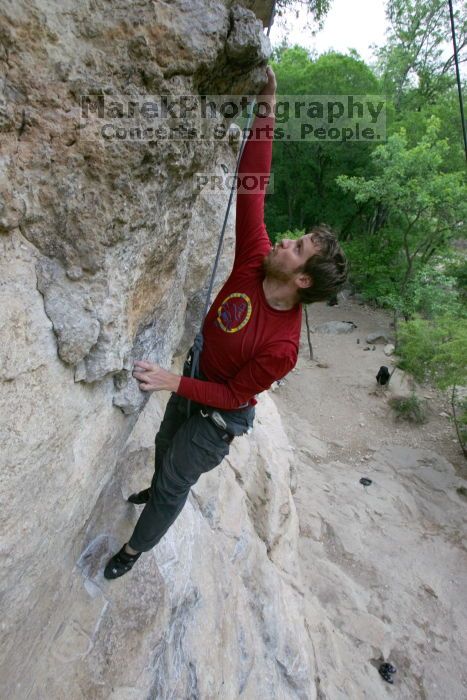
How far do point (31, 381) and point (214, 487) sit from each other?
10.2 feet

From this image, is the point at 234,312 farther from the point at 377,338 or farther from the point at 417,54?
the point at 417,54

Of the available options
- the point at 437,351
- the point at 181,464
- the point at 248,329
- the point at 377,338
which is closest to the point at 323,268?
the point at 248,329

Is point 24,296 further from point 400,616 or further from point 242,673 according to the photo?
point 400,616

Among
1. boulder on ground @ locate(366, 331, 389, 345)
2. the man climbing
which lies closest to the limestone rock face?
the man climbing

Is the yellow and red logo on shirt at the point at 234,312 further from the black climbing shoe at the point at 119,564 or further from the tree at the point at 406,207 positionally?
the tree at the point at 406,207

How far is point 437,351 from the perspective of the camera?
9.60 m

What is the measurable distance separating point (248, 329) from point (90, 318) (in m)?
0.88

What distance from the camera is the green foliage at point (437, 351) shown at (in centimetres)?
877

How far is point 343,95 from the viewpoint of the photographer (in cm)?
1560

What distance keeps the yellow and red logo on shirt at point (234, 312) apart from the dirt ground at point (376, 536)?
12.3 ft

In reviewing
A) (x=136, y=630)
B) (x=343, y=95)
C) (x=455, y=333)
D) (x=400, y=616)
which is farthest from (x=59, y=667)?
(x=343, y=95)

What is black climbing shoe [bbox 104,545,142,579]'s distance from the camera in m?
2.70

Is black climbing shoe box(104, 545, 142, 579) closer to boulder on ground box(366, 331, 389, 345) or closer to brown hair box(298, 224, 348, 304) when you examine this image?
brown hair box(298, 224, 348, 304)

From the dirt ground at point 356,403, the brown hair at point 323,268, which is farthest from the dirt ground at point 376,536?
the brown hair at point 323,268
